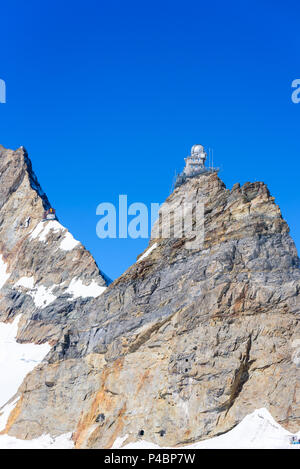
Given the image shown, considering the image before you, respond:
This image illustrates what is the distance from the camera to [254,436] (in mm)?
115562

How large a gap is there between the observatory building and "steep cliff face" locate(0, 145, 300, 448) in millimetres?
2733

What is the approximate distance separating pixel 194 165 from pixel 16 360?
199 feet

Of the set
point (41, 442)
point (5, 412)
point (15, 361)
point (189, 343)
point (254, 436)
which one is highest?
point (15, 361)

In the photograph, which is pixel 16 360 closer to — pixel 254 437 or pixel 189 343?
pixel 189 343

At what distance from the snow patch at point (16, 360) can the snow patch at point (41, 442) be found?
38.3 m

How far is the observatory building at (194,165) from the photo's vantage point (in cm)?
14562

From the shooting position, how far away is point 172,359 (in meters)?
125

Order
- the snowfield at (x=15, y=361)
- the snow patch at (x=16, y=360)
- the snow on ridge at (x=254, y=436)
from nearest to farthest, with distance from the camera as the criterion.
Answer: the snow on ridge at (x=254, y=436)
the snowfield at (x=15, y=361)
the snow patch at (x=16, y=360)

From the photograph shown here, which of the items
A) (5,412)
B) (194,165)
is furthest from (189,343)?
(5,412)

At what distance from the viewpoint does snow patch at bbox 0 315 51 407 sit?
181 m

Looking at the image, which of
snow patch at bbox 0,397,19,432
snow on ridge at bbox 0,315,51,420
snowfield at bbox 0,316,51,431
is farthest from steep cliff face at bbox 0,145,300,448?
snow on ridge at bbox 0,315,51,420

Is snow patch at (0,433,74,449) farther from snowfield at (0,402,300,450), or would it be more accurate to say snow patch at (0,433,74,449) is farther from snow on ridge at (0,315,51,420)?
snow on ridge at (0,315,51,420)

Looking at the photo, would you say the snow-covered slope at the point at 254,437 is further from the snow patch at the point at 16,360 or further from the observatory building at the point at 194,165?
the snow patch at the point at 16,360

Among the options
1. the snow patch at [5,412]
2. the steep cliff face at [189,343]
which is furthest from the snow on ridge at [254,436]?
the snow patch at [5,412]
